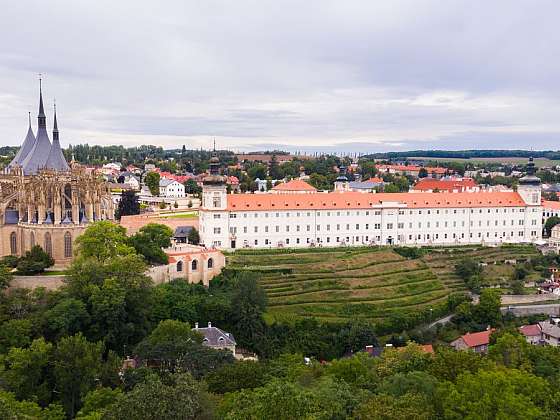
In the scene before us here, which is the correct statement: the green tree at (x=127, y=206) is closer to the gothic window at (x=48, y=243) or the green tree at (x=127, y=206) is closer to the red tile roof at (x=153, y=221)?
the red tile roof at (x=153, y=221)

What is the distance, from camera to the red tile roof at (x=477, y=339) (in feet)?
146

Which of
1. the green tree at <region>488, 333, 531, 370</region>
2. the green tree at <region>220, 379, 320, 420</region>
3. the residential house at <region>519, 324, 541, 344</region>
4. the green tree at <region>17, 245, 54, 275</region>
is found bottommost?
the residential house at <region>519, 324, 541, 344</region>

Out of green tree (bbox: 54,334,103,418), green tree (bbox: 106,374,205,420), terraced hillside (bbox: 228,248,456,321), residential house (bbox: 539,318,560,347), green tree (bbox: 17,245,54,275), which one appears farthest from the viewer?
terraced hillside (bbox: 228,248,456,321)

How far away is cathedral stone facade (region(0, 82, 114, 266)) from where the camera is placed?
1923 inches

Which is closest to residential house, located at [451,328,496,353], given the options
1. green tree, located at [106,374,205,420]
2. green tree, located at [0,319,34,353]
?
green tree, located at [106,374,205,420]

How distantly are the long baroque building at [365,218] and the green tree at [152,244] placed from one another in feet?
31.9

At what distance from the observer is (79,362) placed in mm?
32031

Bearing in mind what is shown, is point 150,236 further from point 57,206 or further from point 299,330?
point 299,330

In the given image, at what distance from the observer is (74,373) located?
32.0 meters

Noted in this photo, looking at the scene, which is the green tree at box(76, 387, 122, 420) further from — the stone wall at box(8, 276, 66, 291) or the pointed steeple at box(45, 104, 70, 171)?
the pointed steeple at box(45, 104, 70, 171)

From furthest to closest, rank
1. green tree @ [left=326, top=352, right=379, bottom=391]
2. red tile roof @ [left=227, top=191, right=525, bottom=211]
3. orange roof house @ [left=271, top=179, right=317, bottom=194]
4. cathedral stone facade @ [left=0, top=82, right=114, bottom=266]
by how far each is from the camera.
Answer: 1. orange roof house @ [left=271, top=179, right=317, bottom=194]
2. red tile roof @ [left=227, top=191, right=525, bottom=211]
3. cathedral stone facade @ [left=0, top=82, right=114, bottom=266]
4. green tree @ [left=326, top=352, right=379, bottom=391]

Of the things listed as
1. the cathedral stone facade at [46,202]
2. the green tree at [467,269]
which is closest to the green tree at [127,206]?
the cathedral stone facade at [46,202]

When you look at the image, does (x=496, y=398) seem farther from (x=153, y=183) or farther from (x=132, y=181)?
(x=132, y=181)

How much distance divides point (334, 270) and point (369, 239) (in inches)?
435
